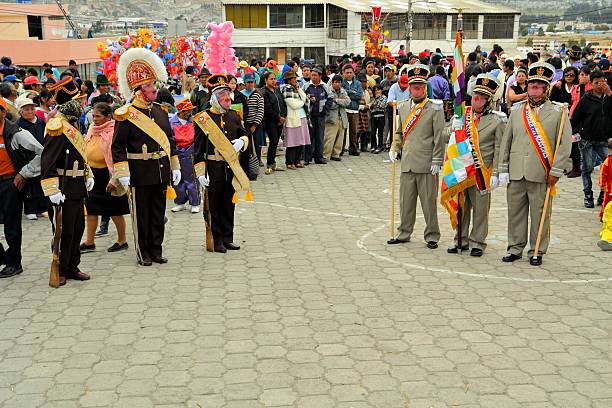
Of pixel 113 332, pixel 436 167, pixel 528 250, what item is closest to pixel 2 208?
pixel 113 332

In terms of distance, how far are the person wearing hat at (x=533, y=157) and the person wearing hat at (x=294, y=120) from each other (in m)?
6.02

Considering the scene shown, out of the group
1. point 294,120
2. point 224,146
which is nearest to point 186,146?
point 224,146

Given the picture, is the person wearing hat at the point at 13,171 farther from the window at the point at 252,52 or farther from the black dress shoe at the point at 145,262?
the window at the point at 252,52

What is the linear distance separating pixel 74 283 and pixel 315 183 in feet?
18.6

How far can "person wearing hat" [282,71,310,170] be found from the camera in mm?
13250

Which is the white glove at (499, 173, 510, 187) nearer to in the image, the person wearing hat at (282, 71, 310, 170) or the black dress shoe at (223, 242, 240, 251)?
the black dress shoe at (223, 242, 240, 251)

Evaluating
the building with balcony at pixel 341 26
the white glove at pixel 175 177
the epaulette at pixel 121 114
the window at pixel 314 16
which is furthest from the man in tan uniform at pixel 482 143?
the window at pixel 314 16

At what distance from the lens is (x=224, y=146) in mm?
8266

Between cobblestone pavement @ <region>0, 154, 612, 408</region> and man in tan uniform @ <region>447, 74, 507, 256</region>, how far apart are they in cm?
40

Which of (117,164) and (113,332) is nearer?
(113,332)

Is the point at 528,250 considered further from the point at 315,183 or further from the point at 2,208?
the point at 2,208

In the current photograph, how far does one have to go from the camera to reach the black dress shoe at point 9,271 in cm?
762

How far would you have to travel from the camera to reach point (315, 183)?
12344 mm

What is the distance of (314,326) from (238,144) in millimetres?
2871
